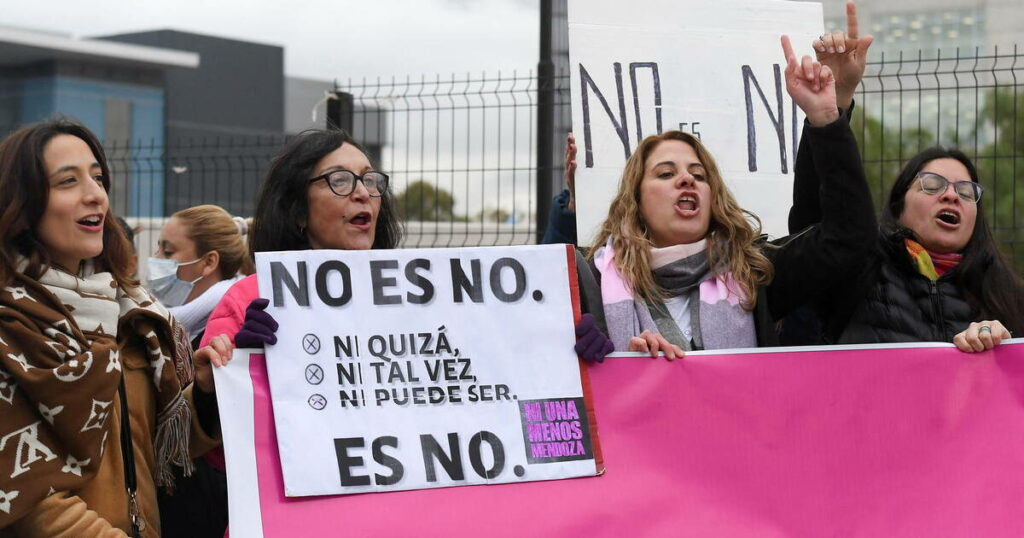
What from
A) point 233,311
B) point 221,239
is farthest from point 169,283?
point 233,311

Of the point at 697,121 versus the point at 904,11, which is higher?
the point at 904,11

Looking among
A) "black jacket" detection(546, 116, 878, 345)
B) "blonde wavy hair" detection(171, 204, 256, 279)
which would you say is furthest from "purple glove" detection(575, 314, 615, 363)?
"blonde wavy hair" detection(171, 204, 256, 279)

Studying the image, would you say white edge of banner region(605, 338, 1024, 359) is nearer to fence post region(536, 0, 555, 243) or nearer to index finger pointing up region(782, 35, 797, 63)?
index finger pointing up region(782, 35, 797, 63)

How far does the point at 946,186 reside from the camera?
4.08 meters

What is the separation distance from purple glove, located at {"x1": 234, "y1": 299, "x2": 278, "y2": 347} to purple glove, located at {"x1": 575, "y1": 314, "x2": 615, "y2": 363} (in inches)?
32.8

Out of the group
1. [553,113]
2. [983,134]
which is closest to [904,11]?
[983,134]

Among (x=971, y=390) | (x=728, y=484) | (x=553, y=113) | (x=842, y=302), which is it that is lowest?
(x=728, y=484)

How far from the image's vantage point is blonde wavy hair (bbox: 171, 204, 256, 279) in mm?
5934

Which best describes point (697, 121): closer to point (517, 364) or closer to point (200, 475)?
point (517, 364)

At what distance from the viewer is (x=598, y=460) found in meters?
3.57

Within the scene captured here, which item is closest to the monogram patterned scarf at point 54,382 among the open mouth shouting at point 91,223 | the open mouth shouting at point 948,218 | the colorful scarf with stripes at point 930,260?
the open mouth shouting at point 91,223

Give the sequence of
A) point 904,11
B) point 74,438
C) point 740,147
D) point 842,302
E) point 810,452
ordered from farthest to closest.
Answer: point 904,11 < point 740,147 < point 842,302 < point 810,452 < point 74,438

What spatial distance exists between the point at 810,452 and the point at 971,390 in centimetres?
52

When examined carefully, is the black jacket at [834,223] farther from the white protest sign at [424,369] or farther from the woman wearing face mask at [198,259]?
the woman wearing face mask at [198,259]
